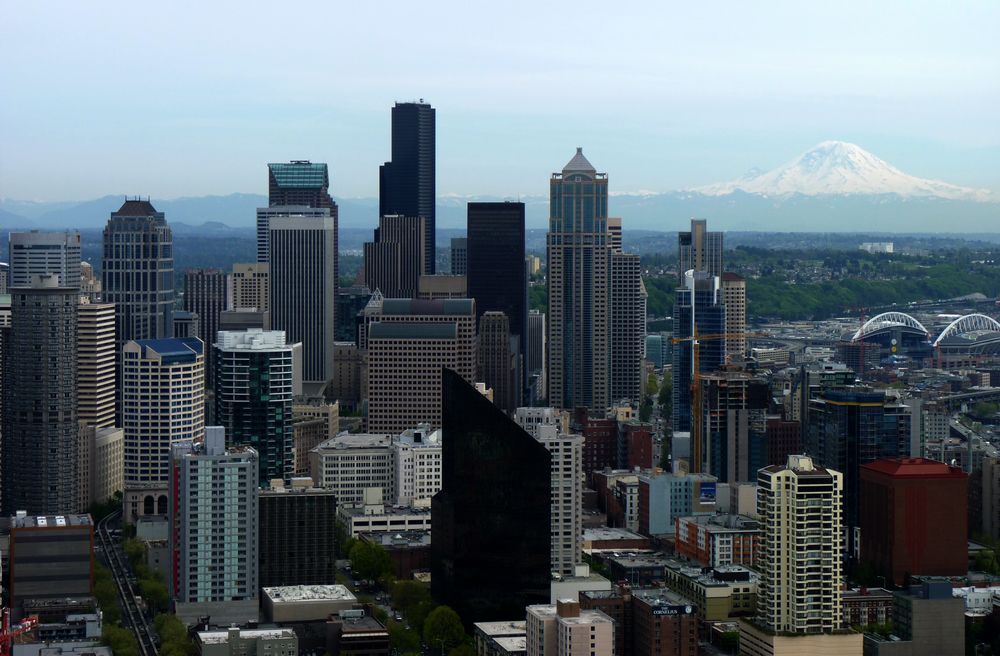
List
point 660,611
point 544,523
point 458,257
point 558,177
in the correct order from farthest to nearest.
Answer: point 458,257 → point 558,177 → point 544,523 → point 660,611

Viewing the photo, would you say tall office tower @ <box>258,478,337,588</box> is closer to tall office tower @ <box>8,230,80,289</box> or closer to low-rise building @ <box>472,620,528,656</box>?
low-rise building @ <box>472,620,528,656</box>

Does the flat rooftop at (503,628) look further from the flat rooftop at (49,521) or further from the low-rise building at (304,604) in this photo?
the flat rooftop at (49,521)

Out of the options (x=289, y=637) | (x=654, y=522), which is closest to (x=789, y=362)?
(x=654, y=522)

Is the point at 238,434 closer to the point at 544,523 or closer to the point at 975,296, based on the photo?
the point at 544,523

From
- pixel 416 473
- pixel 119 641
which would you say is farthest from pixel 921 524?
pixel 119 641

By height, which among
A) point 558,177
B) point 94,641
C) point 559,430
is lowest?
point 94,641

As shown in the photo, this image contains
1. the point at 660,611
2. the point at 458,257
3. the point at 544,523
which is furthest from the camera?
the point at 458,257

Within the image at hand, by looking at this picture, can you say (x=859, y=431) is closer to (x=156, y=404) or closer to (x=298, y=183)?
(x=156, y=404)
